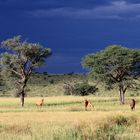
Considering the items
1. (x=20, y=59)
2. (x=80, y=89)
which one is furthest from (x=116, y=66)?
(x=80, y=89)

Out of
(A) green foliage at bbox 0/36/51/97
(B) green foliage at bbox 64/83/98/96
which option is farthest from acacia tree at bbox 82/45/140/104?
(B) green foliage at bbox 64/83/98/96

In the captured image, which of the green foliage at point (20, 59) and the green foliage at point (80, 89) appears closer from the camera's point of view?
the green foliage at point (20, 59)

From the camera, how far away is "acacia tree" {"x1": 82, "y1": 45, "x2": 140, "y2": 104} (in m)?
89.7

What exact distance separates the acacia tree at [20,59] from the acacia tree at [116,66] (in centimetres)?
1030

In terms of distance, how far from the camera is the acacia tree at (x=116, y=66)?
89.7 metres

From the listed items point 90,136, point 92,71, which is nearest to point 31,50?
point 92,71

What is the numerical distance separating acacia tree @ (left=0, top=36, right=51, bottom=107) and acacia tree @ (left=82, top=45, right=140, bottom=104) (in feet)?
33.8

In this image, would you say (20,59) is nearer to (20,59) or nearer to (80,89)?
(20,59)

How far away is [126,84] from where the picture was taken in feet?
289

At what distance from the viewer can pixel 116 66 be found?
89.8 m

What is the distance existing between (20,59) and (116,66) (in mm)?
16640

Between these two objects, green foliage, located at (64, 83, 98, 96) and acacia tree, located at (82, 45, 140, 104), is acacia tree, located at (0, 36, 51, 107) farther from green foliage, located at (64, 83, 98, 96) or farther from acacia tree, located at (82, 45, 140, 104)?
green foliage, located at (64, 83, 98, 96)

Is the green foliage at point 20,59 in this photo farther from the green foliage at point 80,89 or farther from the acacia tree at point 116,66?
the green foliage at point 80,89

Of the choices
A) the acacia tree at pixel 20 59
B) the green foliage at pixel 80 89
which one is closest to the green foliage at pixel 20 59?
the acacia tree at pixel 20 59
